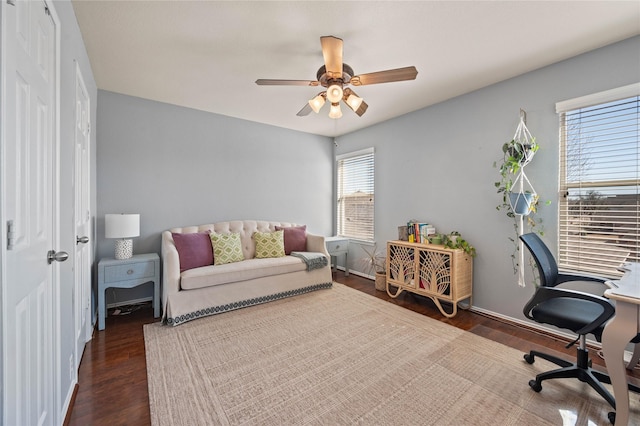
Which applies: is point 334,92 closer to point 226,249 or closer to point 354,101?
point 354,101

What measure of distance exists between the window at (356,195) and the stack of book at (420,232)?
103cm

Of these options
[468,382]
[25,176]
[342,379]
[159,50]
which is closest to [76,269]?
[25,176]

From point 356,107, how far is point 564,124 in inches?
76.6

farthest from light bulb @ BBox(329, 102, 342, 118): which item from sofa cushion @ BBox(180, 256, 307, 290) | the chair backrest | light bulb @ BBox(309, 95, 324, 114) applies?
sofa cushion @ BBox(180, 256, 307, 290)

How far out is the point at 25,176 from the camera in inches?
40.3

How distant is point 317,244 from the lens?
12.9ft

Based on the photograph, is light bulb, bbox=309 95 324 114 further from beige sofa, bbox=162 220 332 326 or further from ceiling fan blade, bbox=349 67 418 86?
beige sofa, bbox=162 220 332 326

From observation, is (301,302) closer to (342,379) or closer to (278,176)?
(342,379)

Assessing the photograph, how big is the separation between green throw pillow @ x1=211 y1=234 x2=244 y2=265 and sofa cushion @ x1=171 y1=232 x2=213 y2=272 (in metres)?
0.07

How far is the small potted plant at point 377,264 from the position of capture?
3805 millimetres

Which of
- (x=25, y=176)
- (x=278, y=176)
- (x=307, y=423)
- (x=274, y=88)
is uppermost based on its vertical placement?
(x=274, y=88)

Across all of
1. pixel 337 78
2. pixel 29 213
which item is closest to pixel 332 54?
pixel 337 78

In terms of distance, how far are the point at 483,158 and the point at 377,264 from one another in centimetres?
212

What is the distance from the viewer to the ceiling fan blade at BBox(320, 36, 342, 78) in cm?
184
